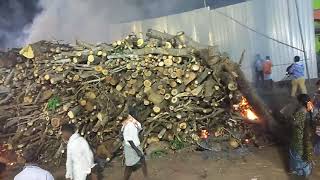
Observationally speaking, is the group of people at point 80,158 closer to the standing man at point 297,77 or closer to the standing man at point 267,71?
the standing man at point 297,77

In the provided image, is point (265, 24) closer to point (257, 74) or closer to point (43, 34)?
point (257, 74)

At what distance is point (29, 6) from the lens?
2136 cm

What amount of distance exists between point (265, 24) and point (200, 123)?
305 inches

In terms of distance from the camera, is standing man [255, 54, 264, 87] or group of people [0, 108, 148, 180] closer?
group of people [0, 108, 148, 180]

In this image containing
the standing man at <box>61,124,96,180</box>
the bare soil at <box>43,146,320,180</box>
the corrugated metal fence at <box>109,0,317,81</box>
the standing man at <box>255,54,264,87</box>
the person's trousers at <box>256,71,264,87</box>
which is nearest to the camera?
the standing man at <box>61,124,96,180</box>

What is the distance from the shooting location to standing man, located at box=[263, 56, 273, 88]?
49.3 feet

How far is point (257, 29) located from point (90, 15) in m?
6.77

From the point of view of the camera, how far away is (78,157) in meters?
5.90

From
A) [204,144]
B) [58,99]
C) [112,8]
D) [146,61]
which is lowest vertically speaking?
[204,144]

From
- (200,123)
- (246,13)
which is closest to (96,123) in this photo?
(200,123)

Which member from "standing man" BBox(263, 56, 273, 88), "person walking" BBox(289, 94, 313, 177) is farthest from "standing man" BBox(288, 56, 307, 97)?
"person walking" BBox(289, 94, 313, 177)

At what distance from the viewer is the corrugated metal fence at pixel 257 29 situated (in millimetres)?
15180

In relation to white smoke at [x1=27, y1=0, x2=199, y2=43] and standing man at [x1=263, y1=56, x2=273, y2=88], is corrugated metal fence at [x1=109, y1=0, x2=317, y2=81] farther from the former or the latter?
white smoke at [x1=27, y1=0, x2=199, y2=43]

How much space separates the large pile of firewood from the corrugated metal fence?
6.82 meters
